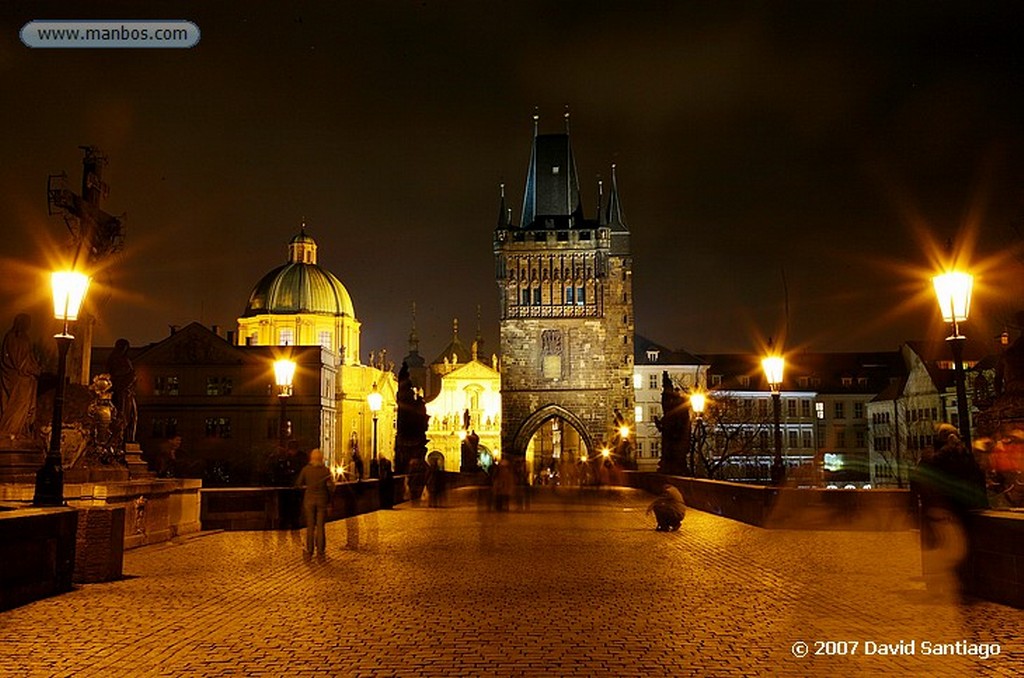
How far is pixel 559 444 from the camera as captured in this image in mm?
94125

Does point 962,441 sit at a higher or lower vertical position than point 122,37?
lower


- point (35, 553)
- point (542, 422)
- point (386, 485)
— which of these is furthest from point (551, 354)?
point (35, 553)

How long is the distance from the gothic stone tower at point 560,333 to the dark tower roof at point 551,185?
33 cm

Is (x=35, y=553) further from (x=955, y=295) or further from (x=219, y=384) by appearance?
(x=219, y=384)

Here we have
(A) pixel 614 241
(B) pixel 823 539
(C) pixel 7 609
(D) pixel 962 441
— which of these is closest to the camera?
(C) pixel 7 609

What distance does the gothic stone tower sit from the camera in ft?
252

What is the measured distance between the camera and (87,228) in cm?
1781

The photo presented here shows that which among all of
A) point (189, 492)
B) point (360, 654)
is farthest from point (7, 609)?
point (189, 492)

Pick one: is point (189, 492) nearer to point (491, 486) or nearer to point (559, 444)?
point (491, 486)

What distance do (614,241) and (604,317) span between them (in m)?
11.9

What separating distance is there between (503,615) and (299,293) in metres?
90.2

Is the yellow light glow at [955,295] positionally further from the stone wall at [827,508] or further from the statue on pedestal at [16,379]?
the statue on pedestal at [16,379]

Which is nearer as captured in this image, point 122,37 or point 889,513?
point 122,37

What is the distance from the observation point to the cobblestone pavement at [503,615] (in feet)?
23.0
